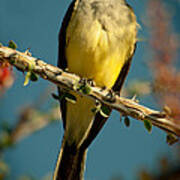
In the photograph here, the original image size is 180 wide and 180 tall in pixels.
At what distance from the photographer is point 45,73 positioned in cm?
199

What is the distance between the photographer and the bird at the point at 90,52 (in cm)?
293

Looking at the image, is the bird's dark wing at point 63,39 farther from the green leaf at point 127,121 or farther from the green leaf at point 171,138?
the green leaf at point 171,138

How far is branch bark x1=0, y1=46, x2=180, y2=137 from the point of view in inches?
75.2

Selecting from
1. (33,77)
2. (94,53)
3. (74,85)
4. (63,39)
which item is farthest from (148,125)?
(63,39)

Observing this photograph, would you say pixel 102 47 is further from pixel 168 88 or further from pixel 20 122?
pixel 168 88

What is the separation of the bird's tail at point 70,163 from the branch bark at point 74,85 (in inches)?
45.6

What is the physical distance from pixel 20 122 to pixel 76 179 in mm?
1054

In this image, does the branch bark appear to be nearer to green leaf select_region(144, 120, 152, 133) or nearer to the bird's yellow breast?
green leaf select_region(144, 120, 152, 133)

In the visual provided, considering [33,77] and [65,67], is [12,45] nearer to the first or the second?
[33,77]

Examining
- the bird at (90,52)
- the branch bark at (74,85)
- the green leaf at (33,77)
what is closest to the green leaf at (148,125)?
the branch bark at (74,85)

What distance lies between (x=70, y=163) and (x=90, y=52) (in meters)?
1.10

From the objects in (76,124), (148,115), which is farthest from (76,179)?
(148,115)

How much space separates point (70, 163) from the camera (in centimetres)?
314

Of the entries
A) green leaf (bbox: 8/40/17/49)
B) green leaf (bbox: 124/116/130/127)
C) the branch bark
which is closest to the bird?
the branch bark
